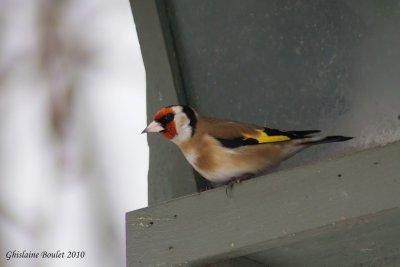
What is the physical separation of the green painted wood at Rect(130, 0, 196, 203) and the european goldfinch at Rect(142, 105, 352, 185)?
0.10 metres

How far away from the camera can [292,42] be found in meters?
3.32

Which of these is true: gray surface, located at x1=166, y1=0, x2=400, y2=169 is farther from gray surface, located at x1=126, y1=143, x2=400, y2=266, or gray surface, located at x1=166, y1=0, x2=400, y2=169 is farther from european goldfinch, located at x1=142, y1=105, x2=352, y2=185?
gray surface, located at x1=126, y1=143, x2=400, y2=266

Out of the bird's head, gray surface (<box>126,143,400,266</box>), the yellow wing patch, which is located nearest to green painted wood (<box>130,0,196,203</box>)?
the bird's head

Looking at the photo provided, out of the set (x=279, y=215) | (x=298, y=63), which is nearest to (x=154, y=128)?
(x=298, y=63)

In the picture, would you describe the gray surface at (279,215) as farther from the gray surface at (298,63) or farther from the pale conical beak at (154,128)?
the pale conical beak at (154,128)

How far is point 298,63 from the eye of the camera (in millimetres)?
3289

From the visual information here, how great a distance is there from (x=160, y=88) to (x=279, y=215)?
0.95m

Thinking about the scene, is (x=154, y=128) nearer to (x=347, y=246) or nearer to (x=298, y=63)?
(x=298, y=63)

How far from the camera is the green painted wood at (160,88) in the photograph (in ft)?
11.2

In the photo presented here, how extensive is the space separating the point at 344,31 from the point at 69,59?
5.69 feet

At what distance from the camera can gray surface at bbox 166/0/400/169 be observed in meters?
3.08

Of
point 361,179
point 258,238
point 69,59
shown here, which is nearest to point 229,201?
point 258,238

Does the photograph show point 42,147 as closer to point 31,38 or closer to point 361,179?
point 31,38

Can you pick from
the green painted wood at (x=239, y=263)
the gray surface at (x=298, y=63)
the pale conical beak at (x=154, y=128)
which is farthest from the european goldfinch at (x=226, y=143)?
the green painted wood at (x=239, y=263)
